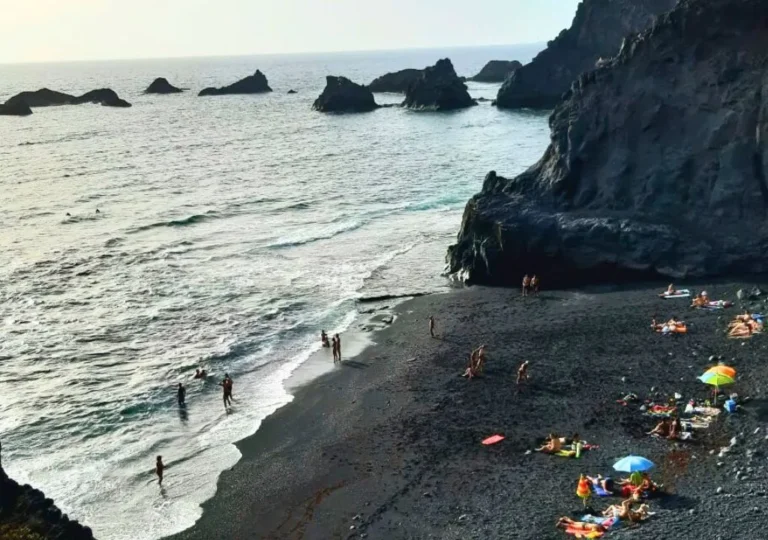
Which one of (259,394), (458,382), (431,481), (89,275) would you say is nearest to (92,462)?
(259,394)

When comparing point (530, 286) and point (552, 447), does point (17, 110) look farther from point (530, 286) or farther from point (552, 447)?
point (552, 447)

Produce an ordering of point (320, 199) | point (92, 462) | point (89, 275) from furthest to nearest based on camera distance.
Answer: point (320, 199) < point (89, 275) < point (92, 462)

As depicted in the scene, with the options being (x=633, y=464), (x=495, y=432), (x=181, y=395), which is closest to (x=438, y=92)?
(x=181, y=395)

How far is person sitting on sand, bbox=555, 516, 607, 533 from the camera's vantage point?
21.4 m

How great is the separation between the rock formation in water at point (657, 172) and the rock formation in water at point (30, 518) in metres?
30.3

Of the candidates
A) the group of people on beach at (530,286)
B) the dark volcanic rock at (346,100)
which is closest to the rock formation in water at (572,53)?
the dark volcanic rock at (346,100)

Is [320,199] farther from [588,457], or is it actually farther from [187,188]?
[588,457]

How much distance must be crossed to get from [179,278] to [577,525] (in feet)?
114

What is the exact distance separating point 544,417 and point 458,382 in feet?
15.8

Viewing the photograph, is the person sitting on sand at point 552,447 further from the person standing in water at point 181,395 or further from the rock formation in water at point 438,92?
the rock formation in water at point 438,92

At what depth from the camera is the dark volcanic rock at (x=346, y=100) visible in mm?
153250

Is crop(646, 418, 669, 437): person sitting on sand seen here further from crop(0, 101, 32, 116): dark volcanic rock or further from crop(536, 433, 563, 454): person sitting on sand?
crop(0, 101, 32, 116): dark volcanic rock

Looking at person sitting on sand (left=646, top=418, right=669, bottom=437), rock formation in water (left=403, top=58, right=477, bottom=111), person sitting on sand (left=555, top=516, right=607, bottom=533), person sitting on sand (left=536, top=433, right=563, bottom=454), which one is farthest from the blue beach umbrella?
rock formation in water (left=403, top=58, right=477, bottom=111)

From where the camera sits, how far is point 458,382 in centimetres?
3291
